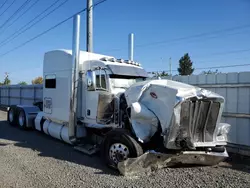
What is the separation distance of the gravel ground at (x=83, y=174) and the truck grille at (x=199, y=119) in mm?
813

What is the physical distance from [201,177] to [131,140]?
5.33 ft

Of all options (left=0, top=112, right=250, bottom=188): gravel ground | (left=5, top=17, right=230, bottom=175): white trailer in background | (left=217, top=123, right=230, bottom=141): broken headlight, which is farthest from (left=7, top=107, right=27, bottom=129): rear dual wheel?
(left=217, top=123, right=230, bottom=141): broken headlight

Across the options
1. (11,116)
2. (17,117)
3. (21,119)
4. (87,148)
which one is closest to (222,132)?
(87,148)

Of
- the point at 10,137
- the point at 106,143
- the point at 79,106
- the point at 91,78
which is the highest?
the point at 91,78

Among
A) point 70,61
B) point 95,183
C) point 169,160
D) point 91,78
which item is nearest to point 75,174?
point 95,183

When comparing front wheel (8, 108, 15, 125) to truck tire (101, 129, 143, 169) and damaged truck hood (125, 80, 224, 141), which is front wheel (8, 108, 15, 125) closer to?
truck tire (101, 129, 143, 169)

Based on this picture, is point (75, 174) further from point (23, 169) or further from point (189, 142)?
point (189, 142)

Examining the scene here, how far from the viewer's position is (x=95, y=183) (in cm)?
451

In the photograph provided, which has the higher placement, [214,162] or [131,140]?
[131,140]

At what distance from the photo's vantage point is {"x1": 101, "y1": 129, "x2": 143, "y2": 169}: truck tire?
4941 millimetres

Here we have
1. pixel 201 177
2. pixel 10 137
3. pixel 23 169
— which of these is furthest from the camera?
pixel 10 137

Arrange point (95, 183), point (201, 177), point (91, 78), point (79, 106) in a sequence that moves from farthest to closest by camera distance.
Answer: point (79, 106) < point (91, 78) < point (201, 177) < point (95, 183)

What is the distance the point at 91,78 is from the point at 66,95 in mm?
1761

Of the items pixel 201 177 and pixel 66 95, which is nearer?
pixel 201 177
